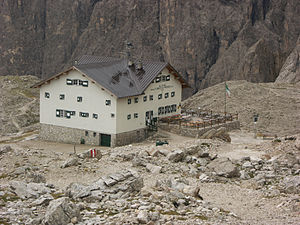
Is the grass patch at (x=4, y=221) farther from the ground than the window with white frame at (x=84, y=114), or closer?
closer

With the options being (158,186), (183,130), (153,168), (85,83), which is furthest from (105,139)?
(158,186)

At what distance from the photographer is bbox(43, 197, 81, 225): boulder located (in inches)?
1235

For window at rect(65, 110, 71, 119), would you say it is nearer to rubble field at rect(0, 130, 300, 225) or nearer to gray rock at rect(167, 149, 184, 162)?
rubble field at rect(0, 130, 300, 225)

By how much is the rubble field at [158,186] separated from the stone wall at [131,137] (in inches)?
439

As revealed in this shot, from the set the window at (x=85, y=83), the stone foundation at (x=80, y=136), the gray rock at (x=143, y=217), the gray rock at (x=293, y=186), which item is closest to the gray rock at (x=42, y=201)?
the gray rock at (x=143, y=217)

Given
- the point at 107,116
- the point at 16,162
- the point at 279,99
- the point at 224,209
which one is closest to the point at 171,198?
the point at 224,209

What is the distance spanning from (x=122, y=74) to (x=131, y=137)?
26.0ft

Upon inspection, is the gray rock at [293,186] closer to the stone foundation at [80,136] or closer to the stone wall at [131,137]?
the stone wall at [131,137]

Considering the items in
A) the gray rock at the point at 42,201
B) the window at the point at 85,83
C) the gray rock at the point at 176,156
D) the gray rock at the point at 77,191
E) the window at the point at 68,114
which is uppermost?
the window at the point at 85,83

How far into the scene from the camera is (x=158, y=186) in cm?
3969

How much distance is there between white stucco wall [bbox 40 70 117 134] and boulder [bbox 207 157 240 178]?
23.8 metres

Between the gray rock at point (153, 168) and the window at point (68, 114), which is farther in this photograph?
the window at point (68, 114)

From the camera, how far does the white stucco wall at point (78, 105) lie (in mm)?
72062

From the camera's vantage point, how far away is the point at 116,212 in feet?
111
